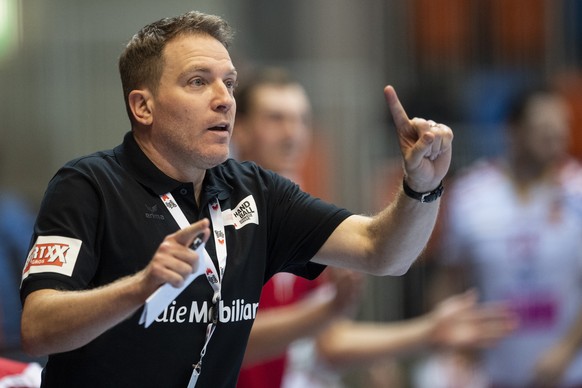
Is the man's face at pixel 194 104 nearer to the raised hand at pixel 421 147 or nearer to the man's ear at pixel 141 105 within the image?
the man's ear at pixel 141 105

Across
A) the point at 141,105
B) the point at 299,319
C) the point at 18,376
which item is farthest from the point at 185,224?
the point at 299,319

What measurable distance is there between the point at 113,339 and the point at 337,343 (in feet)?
8.98

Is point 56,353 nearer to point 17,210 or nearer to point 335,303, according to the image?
point 335,303

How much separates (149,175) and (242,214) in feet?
1.11

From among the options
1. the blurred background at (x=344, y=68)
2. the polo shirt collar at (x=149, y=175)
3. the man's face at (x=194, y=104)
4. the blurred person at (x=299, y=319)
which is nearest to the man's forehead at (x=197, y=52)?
the man's face at (x=194, y=104)

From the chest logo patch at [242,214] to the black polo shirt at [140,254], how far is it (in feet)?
0.04

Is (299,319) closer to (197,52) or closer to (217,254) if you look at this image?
(217,254)

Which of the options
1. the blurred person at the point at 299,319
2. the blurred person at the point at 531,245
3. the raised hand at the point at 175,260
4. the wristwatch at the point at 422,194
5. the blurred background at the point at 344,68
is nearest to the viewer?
the raised hand at the point at 175,260

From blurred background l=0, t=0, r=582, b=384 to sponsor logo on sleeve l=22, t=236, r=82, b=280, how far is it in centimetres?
455

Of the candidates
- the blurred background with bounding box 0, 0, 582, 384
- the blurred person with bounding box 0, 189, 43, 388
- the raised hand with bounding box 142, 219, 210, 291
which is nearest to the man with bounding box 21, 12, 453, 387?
the raised hand with bounding box 142, 219, 210, 291

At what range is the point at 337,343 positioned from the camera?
6230mm

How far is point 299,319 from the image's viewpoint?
555 cm

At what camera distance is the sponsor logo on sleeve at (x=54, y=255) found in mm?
3457

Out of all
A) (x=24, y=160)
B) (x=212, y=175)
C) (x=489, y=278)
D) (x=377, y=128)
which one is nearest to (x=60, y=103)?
(x=24, y=160)
